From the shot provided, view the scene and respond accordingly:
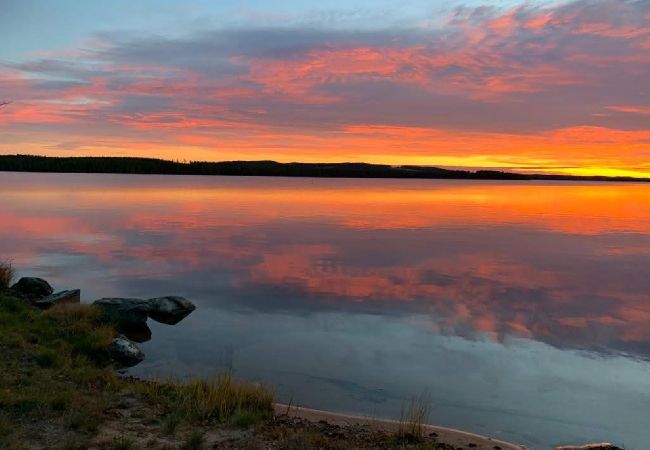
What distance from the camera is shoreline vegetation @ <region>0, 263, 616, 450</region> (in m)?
6.70

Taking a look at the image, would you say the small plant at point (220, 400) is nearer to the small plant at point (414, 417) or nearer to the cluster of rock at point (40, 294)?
the small plant at point (414, 417)

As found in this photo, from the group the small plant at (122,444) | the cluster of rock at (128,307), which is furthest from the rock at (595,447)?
the cluster of rock at (128,307)

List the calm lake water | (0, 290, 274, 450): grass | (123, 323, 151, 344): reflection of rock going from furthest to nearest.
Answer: (123, 323, 151, 344): reflection of rock, the calm lake water, (0, 290, 274, 450): grass

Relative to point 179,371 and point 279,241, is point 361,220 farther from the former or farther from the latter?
point 179,371

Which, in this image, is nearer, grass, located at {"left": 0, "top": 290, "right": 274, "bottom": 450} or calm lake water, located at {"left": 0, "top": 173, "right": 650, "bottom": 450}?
grass, located at {"left": 0, "top": 290, "right": 274, "bottom": 450}

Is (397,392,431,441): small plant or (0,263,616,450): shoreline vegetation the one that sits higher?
(0,263,616,450): shoreline vegetation

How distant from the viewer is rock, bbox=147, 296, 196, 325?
14.7 metres

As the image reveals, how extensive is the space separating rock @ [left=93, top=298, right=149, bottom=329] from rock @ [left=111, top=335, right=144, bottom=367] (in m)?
2.01

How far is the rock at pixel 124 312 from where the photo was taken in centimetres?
1362

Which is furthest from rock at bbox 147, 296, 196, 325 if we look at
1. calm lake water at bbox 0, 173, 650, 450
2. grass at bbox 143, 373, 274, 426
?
grass at bbox 143, 373, 274, 426

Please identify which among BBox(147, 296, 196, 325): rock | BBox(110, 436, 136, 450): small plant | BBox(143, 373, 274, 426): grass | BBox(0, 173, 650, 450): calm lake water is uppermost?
BBox(110, 436, 136, 450): small plant

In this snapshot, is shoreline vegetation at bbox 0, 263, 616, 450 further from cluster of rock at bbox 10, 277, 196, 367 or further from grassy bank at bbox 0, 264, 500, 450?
cluster of rock at bbox 10, 277, 196, 367

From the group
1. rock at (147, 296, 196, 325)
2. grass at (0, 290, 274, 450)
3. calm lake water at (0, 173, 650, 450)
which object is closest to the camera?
grass at (0, 290, 274, 450)

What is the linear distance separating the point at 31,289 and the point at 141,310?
168 inches
